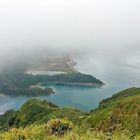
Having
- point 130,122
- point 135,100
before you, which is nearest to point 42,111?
point 135,100

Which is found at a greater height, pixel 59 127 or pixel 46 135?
pixel 59 127

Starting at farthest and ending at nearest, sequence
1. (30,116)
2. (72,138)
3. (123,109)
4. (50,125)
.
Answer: (30,116) → (123,109) → (50,125) → (72,138)

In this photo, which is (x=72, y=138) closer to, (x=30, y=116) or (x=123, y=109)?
(x=123, y=109)

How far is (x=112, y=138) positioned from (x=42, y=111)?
355 ft

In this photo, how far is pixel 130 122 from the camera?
46656mm

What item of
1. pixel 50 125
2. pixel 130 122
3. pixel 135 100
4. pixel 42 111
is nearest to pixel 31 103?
pixel 42 111

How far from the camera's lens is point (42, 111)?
122375 mm

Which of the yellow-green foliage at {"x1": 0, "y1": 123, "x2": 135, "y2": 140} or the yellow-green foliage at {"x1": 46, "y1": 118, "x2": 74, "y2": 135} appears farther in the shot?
the yellow-green foliage at {"x1": 46, "y1": 118, "x2": 74, "y2": 135}

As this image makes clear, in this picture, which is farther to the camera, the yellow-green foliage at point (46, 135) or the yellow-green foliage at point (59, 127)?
the yellow-green foliage at point (59, 127)

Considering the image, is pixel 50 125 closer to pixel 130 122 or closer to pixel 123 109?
pixel 130 122

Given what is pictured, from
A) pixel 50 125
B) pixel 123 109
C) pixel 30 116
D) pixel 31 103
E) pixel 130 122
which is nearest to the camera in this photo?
pixel 50 125

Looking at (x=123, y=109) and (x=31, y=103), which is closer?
(x=123, y=109)

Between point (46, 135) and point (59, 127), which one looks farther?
point (59, 127)

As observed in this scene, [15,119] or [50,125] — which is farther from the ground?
[50,125]
